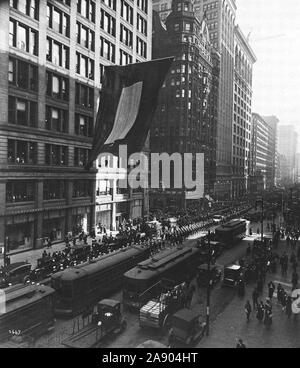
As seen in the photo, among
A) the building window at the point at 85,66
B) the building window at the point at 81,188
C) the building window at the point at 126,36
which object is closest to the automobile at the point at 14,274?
the building window at the point at 81,188

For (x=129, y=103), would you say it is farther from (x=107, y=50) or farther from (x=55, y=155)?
(x=107, y=50)

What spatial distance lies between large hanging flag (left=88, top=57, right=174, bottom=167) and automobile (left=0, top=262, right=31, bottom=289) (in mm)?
10348

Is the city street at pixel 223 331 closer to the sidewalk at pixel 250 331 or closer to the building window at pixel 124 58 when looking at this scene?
the sidewalk at pixel 250 331

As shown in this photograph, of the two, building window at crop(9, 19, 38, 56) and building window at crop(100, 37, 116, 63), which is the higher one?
building window at crop(100, 37, 116, 63)

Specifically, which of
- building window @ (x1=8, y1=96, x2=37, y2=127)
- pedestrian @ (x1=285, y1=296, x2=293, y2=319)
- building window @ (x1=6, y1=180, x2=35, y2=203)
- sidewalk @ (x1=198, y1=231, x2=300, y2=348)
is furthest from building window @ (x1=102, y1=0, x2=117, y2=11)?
pedestrian @ (x1=285, y1=296, x2=293, y2=319)

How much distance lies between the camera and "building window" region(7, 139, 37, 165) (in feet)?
121

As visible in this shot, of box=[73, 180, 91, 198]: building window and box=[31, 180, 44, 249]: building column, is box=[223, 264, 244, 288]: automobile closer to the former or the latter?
box=[31, 180, 44, 249]: building column

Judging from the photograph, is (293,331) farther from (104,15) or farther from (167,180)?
(167,180)

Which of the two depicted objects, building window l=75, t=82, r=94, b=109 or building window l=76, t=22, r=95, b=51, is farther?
building window l=75, t=82, r=94, b=109

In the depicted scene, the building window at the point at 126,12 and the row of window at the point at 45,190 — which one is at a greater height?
the building window at the point at 126,12

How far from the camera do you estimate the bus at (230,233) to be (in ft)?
138

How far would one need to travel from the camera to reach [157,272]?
78.9 ft

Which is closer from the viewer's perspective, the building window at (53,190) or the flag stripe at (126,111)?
the flag stripe at (126,111)

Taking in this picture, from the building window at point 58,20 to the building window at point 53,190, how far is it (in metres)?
17.9
